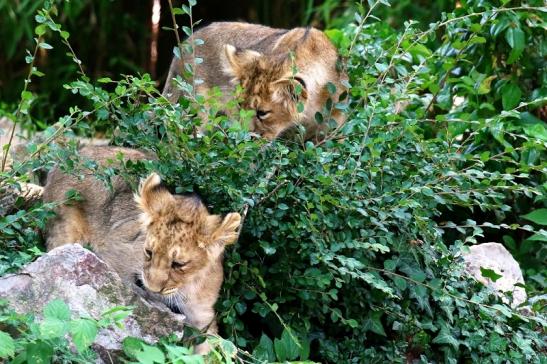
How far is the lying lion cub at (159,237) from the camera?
4.96 m

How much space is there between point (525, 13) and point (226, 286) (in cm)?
296

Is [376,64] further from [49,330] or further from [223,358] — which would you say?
[49,330]

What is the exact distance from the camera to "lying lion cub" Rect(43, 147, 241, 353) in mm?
4961

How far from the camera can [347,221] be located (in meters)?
5.20

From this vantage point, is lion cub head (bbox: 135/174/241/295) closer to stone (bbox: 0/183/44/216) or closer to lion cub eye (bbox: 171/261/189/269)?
lion cub eye (bbox: 171/261/189/269)

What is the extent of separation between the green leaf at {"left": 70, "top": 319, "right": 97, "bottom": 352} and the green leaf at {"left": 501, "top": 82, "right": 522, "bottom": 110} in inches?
149

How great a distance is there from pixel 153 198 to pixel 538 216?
267cm

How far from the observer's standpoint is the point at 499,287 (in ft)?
20.2

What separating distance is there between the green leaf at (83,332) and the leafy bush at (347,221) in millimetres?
1111

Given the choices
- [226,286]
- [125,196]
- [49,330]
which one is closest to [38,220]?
[125,196]

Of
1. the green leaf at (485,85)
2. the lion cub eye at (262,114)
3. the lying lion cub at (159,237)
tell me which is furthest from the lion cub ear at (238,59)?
Answer: the green leaf at (485,85)

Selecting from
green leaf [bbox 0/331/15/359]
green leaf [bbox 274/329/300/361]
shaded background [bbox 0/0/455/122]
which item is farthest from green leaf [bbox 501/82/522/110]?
shaded background [bbox 0/0/455/122]

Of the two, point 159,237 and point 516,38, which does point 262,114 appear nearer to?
point 516,38

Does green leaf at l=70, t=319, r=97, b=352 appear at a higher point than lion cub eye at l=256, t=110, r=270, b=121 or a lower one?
higher
